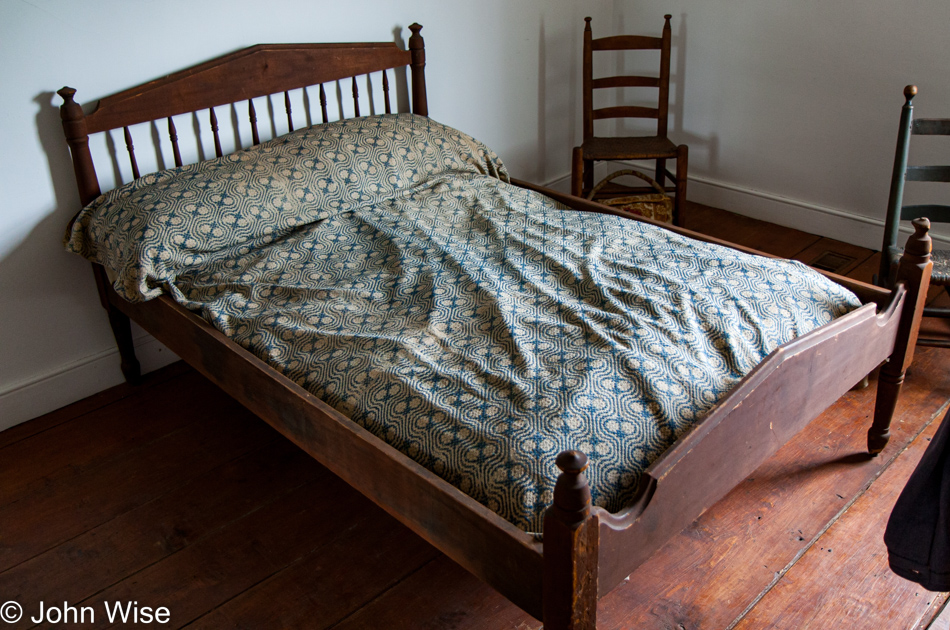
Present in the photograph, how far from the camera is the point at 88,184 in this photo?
225 cm

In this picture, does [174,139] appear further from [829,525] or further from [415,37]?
[829,525]

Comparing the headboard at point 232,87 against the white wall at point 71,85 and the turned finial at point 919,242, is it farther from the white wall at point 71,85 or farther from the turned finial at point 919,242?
the turned finial at point 919,242

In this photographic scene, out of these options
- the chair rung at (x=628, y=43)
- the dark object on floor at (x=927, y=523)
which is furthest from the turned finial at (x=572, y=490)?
the chair rung at (x=628, y=43)

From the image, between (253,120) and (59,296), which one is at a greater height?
(253,120)

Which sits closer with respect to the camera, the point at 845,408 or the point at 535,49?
the point at 845,408

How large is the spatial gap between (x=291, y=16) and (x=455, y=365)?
5.11 ft

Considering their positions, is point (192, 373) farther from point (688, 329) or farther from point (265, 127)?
point (688, 329)

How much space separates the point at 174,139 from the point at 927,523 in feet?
7.20

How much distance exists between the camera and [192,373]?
2.63 metres

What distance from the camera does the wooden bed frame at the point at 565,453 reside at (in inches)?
47.9

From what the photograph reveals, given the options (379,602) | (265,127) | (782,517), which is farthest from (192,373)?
(782,517)

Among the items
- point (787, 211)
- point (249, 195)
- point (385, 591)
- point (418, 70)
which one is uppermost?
point (418, 70)

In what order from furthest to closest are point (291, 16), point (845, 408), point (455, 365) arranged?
point (291, 16) → point (845, 408) → point (455, 365)

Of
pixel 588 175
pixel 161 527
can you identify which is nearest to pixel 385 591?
pixel 161 527
